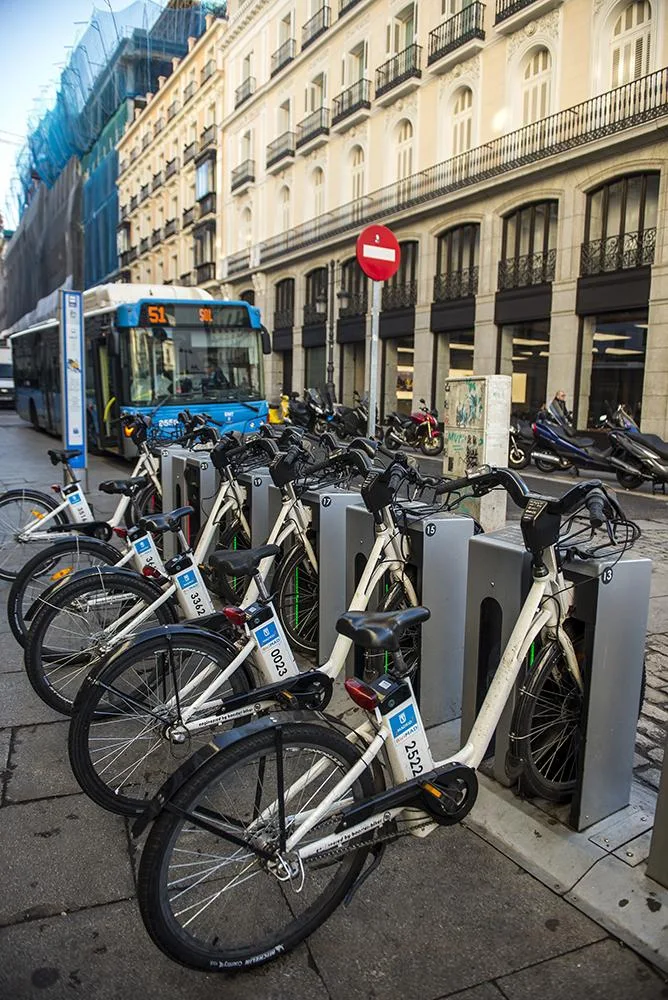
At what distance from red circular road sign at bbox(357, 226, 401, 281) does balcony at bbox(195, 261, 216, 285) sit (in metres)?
34.3

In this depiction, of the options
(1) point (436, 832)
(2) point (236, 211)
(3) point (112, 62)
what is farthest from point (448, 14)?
(1) point (436, 832)

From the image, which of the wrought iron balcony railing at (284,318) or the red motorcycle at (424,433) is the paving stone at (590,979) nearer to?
the red motorcycle at (424,433)

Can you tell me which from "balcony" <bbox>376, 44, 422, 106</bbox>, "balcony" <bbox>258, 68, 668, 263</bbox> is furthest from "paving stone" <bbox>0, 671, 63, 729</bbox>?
"balcony" <bbox>376, 44, 422, 106</bbox>

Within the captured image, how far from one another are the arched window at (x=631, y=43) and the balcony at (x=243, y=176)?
68.5 ft

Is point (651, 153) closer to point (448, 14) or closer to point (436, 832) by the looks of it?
point (448, 14)

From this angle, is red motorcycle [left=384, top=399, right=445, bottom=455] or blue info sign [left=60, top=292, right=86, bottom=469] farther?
red motorcycle [left=384, top=399, right=445, bottom=455]

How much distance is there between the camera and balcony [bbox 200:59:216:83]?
4031 centimetres

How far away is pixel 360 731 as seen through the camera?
2299 mm

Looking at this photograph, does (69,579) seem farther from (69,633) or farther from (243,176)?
(243,176)

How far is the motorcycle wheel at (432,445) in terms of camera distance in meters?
17.8

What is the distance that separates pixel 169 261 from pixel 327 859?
163 feet

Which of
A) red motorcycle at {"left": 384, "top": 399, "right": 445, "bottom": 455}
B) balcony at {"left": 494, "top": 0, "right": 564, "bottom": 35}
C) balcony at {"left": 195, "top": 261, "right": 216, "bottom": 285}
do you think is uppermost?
balcony at {"left": 494, "top": 0, "right": 564, "bottom": 35}

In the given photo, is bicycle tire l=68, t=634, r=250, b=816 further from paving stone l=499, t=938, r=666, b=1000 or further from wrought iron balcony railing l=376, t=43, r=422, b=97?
wrought iron balcony railing l=376, t=43, r=422, b=97

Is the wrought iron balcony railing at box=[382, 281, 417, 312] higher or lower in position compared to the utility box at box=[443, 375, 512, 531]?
higher
